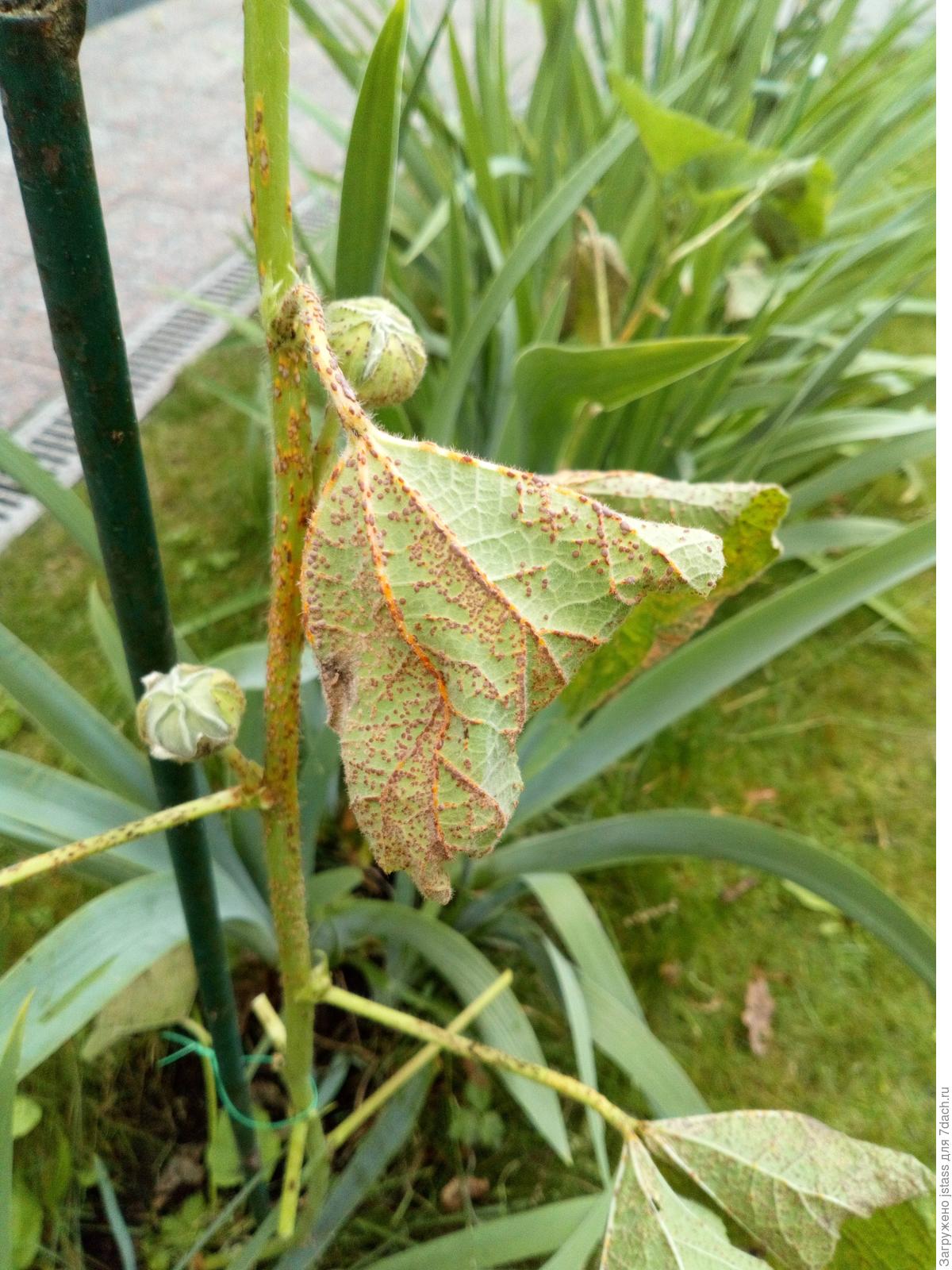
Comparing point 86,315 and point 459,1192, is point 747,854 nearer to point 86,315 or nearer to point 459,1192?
point 459,1192

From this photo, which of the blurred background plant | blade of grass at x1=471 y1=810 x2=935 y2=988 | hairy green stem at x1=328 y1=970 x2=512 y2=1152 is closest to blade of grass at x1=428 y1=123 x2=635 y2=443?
the blurred background plant

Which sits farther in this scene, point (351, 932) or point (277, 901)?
point (351, 932)

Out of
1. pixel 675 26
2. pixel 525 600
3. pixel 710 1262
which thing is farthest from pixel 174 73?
pixel 710 1262

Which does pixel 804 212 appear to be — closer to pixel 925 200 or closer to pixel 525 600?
pixel 925 200

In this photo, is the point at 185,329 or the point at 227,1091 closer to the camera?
the point at 227,1091

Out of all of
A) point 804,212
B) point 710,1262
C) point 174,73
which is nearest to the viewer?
point 710,1262

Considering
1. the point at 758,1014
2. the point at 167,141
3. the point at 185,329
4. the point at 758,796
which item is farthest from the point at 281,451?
the point at 167,141

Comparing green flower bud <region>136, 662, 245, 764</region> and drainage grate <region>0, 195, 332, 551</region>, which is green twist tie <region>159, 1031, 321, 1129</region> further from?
drainage grate <region>0, 195, 332, 551</region>

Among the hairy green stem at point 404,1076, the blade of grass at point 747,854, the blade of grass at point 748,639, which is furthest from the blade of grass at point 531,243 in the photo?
the hairy green stem at point 404,1076
